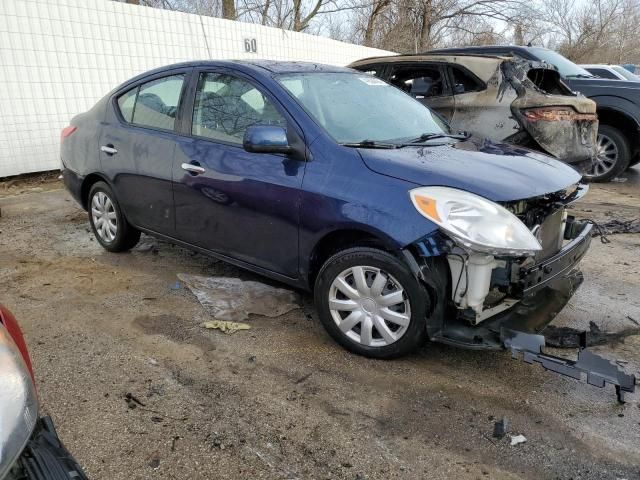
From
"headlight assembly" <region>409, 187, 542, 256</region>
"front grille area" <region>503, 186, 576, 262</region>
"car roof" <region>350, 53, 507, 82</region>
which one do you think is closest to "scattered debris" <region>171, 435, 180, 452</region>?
"headlight assembly" <region>409, 187, 542, 256</region>

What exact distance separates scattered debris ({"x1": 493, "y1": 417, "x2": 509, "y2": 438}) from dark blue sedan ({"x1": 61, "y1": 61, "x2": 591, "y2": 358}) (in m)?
0.37

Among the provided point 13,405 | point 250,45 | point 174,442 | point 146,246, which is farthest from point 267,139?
point 250,45

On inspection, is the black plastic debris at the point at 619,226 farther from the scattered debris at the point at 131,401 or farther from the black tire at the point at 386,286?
the scattered debris at the point at 131,401

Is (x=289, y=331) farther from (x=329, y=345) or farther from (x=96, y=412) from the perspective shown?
(x=96, y=412)

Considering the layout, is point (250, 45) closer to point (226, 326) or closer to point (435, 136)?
point (435, 136)

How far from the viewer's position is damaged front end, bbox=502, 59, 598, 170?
19.7 feet

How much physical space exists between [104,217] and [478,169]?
11.2ft

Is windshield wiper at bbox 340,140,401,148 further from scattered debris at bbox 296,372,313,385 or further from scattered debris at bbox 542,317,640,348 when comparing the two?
scattered debris at bbox 542,317,640,348

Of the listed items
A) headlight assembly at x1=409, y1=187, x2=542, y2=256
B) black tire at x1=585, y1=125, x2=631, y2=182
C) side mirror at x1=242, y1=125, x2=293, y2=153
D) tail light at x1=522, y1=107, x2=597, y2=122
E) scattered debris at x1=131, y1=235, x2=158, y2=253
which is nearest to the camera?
headlight assembly at x1=409, y1=187, x2=542, y2=256

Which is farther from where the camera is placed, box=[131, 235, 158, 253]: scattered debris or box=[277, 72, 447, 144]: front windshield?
box=[131, 235, 158, 253]: scattered debris

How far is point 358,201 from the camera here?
282 centimetres

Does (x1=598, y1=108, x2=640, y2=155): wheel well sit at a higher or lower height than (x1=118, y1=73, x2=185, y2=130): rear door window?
lower

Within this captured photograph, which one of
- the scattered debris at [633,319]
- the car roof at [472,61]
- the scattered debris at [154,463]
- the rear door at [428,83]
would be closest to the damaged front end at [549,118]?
the car roof at [472,61]

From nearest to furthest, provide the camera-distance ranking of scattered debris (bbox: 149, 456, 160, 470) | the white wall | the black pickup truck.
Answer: scattered debris (bbox: 149, 456, 160, 470), the white wall, the black pickup truck
